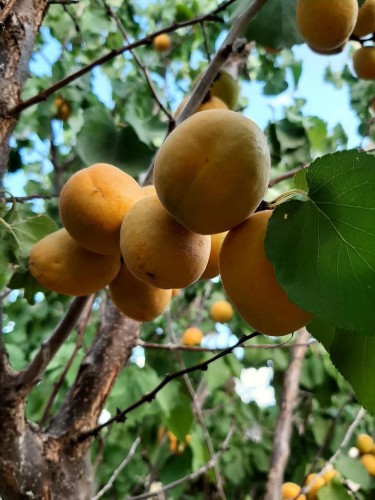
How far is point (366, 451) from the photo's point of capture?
2.81 m

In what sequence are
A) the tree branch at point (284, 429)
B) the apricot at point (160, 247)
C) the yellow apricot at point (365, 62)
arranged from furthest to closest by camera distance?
the tree branch at point (284, 429), the yellow apricot at point (365, 62), the apricot at point (160, 247)

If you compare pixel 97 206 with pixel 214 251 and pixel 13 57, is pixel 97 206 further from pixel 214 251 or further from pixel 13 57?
pixel 13 57

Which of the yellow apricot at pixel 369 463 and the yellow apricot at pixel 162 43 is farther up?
the yellow apricot at pixel 162 43

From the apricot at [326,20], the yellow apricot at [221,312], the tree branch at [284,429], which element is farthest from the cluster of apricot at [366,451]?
the apricot at [326,20]

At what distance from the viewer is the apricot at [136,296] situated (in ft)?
2.91

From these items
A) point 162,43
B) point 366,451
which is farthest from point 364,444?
point 162,43

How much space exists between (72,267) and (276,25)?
100cm

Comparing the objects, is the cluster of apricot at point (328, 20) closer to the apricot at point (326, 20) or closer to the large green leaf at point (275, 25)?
the apricot at point (326, 20)

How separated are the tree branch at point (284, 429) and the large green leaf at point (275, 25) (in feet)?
3.43

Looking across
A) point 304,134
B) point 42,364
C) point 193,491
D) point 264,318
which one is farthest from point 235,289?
point 193,491

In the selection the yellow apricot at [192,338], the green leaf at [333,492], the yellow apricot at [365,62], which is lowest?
the green leaf at [333,492]

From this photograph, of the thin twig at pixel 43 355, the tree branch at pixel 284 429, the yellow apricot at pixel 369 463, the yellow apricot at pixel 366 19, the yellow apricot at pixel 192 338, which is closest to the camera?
the thin twig at pixel 43 355

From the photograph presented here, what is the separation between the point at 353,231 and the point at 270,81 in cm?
215

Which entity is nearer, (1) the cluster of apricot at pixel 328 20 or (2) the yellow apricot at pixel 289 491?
(1) the cluster of apricot at pixel 328 20
